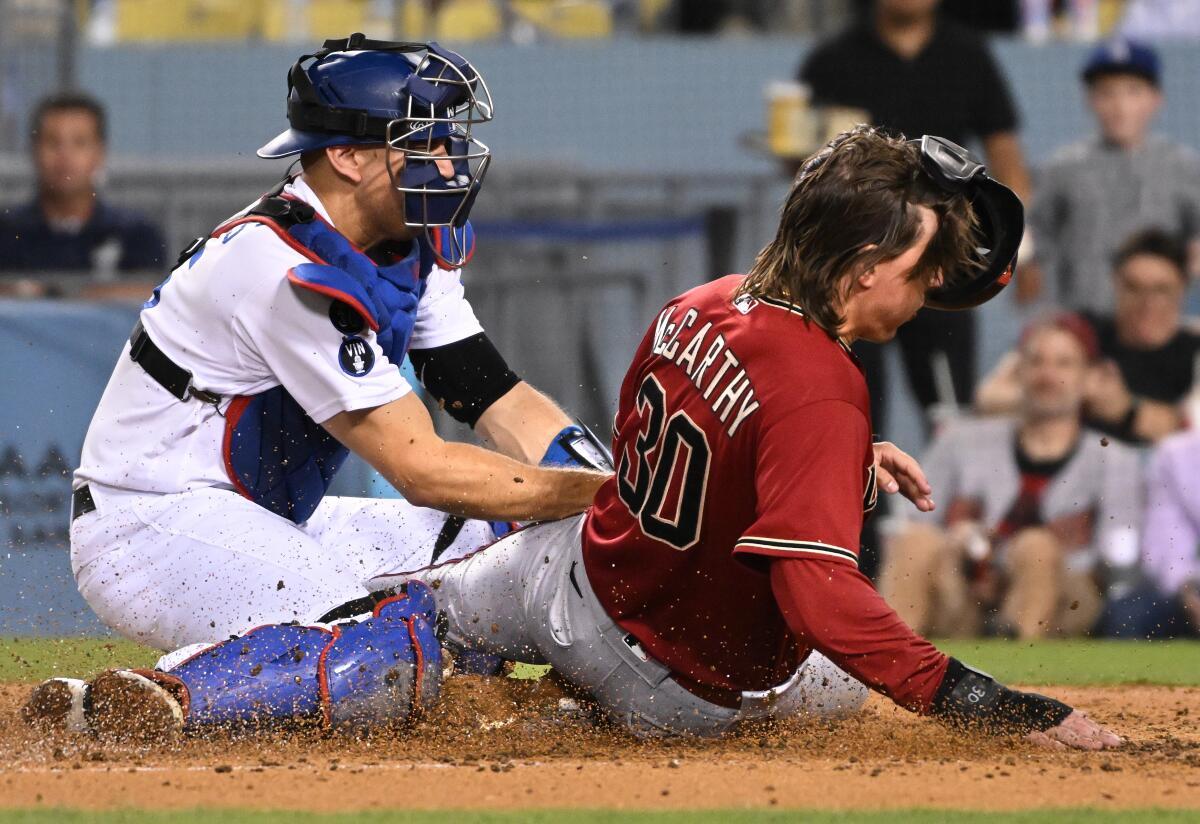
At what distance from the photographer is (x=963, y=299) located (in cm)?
443

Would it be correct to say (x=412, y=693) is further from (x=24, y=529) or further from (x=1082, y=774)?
(x=24, y=529)

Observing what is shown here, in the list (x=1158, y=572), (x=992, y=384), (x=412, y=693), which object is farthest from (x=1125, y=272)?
(x=412, y=693)

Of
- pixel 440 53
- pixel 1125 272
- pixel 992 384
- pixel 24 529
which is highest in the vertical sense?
pixel 440 53

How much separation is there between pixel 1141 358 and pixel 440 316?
17.0 feet

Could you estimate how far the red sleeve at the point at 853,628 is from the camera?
384 cm

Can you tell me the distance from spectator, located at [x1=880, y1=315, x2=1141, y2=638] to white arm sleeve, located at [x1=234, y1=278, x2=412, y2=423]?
4487 millimetres

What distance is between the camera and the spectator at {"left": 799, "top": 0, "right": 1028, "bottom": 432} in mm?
9891

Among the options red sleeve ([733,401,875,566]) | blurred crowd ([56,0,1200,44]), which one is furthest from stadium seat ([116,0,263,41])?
red sleeve ([733,401,875,566])

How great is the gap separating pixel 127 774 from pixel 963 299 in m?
2.41

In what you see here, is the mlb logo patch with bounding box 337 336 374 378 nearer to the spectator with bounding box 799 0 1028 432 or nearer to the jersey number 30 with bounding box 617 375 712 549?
the jersey number 30 with bounding box 617 375 712 549

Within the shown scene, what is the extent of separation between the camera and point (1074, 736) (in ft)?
13.5

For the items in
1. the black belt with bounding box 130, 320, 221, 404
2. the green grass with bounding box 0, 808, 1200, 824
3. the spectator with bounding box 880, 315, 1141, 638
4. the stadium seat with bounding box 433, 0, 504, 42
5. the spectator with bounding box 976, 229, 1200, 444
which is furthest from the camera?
the stadium seat with bounding box 433, 0, 504, 42

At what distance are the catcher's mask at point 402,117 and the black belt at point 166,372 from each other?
660mm

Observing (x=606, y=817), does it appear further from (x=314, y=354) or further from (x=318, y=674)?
(x=314, y=354)
